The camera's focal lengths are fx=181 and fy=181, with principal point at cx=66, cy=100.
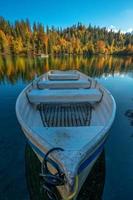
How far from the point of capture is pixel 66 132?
4395 millimetres

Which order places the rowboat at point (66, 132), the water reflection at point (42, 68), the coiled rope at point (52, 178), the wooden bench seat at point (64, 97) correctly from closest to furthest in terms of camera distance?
1. the coiled rope at point (52, 178)
2. the rowboat at point (66, 132)
3. the wooden bench seat at point (64, 97)
4. the water reflection at point (42, 68)

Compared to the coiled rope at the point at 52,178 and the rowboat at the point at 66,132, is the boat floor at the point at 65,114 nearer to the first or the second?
the rowboat at the point at 66,132

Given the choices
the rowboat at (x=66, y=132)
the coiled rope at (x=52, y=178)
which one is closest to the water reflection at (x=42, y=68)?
the rowboat at (x=66, y=132)

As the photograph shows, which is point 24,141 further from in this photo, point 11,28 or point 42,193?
point 11,28

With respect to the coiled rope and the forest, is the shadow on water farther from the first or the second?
the forest

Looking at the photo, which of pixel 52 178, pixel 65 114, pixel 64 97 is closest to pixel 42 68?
pixel 64 97

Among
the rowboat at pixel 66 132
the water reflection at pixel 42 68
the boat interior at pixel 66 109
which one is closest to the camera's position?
the rowboat at pixel 66 132

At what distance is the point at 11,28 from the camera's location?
8019cm

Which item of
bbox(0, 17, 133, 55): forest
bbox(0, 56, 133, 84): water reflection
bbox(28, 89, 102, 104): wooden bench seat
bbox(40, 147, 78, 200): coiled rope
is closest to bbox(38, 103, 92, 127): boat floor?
bbox(28, 89, 102, 104): wooden bench seat

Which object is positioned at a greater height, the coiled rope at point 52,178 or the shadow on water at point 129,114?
the coiled rope at point 52,178

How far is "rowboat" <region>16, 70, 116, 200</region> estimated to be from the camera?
10.7 ft

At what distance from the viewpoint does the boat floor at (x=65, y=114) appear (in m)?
5.89

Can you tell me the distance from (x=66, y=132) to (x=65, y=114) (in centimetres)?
225

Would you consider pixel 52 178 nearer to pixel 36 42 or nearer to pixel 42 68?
pixel 42 68
